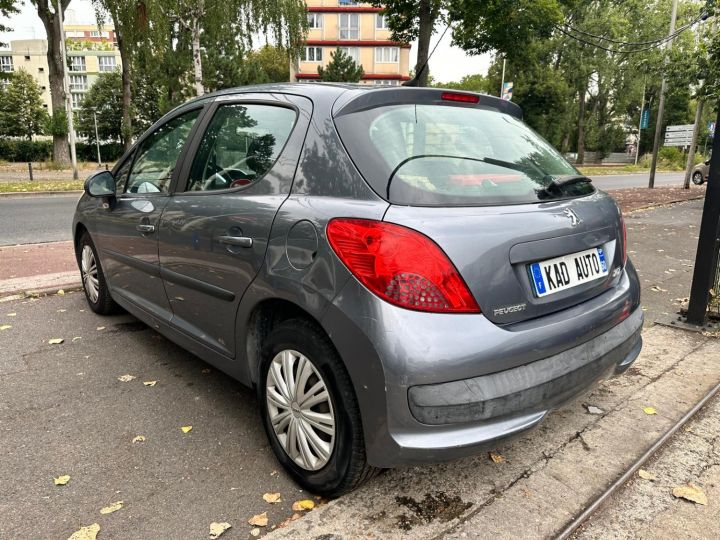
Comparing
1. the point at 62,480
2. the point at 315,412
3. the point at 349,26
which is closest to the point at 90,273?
the point at 62,480

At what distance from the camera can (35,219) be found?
10711 mm

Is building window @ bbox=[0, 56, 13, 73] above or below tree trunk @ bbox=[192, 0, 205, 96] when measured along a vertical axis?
above

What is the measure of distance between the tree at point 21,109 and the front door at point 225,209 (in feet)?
211

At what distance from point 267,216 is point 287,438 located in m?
0.96

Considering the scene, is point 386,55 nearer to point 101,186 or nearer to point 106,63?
point 101,186

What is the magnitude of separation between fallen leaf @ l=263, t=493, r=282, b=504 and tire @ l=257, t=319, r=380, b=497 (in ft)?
0.35

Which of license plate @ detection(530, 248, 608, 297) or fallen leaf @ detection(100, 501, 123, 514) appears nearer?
license plate @ detection(530, 248, 608, 297)

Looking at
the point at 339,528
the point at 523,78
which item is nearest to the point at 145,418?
the point at 339,528

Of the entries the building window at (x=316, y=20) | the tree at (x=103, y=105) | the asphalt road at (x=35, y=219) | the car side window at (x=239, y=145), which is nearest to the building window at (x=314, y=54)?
the building window at (x=316, y=20)

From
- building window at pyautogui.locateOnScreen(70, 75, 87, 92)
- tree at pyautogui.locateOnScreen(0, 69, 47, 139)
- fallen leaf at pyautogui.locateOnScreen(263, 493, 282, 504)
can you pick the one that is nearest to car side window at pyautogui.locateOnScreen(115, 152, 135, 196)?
fallen leaf at pyautogui.locateOnScreen(263, 493, 282, 504)

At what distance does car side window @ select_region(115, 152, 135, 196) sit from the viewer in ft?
12.4

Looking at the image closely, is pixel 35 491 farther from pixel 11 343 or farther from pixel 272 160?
pixel 11 343

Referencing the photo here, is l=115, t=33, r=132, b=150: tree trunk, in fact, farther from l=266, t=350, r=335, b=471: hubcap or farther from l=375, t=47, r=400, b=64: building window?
l=375, t=47, r=400, b=64: building window

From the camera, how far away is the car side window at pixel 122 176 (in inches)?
149
